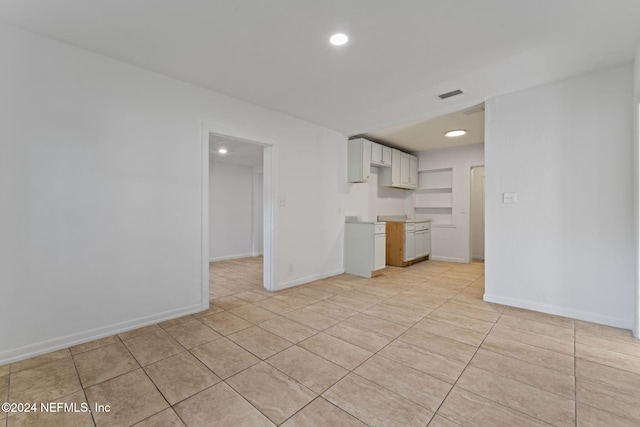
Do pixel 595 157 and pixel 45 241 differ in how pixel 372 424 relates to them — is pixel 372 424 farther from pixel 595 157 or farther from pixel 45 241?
pixel 595 157

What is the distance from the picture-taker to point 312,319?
2779 millimetres

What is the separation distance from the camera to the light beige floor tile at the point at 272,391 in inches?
59.5

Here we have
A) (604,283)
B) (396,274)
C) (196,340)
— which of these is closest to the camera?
(196,340)

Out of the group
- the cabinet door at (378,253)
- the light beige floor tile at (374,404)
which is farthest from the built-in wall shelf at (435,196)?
the light beige floor tile at (374,404)

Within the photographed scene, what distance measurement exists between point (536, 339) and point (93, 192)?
3.97 meters

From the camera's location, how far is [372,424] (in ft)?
4.62

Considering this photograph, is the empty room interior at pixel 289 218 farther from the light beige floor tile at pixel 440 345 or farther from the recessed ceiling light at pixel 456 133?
the recessed ceiling light at pixel 456 133

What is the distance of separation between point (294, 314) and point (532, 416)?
6.62 ft

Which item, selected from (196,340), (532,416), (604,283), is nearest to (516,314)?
(604,283)

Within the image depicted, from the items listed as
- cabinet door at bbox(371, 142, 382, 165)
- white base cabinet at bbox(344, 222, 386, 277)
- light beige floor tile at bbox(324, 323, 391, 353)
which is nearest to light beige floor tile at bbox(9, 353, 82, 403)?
light beige floor tile at bbox(324, 323, 391, 353)

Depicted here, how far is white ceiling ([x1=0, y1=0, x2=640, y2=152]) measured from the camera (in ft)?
6.04

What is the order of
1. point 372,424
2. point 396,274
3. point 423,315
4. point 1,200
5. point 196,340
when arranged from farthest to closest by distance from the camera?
point 396,274
point 423,315
point 196,340
point 1,200
point 372,424

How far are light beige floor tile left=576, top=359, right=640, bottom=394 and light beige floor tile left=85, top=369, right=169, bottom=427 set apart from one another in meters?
2.66

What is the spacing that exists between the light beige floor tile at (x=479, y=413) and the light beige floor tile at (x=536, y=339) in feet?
3.37
